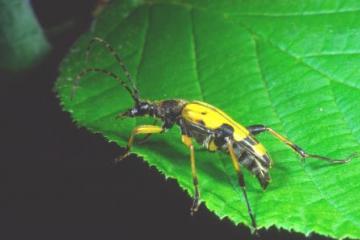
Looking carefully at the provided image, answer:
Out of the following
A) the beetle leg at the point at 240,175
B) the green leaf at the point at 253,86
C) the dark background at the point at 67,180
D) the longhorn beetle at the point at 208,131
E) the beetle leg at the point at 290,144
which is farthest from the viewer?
the dark background at the point at 67,180

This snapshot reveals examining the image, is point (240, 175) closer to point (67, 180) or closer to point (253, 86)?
point (253, 86)

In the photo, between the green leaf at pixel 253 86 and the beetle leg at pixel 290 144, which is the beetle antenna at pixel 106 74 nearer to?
the green leaf at pixel 253 86

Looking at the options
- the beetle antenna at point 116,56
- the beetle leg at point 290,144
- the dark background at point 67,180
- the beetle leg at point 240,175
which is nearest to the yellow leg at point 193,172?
the beetle leg at point 240,175

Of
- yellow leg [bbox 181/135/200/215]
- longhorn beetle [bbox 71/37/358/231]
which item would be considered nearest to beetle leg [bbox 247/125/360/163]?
longhorn beetle [bbox 71/37/358/231]

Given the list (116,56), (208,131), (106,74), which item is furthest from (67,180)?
(208,131)

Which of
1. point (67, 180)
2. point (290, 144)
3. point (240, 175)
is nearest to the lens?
point (240, 175)

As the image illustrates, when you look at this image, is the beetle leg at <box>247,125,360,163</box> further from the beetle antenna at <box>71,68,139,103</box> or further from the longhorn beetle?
the beetle antenna at <box>71,68,139,103</box>

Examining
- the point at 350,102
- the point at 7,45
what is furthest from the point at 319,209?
the point at 7,45
